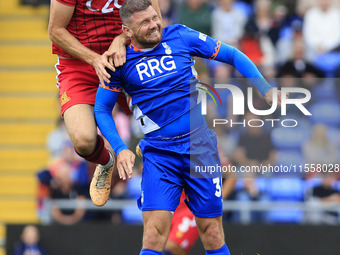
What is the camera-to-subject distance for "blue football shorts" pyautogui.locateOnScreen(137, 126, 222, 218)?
18.5 ft

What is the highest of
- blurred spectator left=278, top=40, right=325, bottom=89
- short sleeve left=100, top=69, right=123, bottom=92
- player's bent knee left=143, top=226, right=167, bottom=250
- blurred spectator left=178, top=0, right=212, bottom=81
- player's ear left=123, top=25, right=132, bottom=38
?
player's ear left=123, top=25, right=132, bottom=38

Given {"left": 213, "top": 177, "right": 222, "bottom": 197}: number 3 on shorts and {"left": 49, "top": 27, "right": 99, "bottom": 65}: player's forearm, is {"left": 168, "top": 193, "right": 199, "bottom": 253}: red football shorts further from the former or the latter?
{"left": 49, "top": 27, "right": 99, "bottom": 65}: player's forearm

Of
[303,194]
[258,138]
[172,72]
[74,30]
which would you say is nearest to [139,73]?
[172,72]

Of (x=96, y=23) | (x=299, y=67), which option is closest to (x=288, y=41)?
(x=299, y=67)

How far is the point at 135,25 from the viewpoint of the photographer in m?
5.62

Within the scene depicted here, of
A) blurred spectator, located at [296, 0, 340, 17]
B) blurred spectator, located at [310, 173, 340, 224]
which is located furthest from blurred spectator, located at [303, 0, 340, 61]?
blurred spectator, located at [310, 173, 340, 224]

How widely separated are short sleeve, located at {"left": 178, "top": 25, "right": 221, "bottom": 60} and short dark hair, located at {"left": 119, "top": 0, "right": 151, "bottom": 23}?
39cm

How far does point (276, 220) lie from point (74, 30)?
4478 mm

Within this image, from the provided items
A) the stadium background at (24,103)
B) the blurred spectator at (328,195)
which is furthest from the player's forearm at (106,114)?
the stadium background at (24,103)

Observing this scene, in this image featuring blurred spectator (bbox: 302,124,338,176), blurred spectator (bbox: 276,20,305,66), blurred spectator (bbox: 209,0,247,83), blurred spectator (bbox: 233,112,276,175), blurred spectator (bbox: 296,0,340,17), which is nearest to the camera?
blurred spectator (bbox: 233,112,276,175)

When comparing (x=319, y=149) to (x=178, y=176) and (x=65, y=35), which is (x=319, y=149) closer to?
(x=178, y=176)

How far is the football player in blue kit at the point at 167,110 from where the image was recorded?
5.63 meters

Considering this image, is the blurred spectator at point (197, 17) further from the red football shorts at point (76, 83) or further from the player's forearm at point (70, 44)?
the player's forearm at point (70, 44)

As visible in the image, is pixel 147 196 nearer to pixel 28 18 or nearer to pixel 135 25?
pixel 135 25
